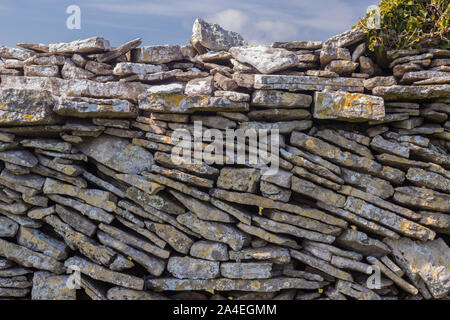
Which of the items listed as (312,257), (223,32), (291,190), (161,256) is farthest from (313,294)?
(223,32)

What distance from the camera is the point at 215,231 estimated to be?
657 centimetres

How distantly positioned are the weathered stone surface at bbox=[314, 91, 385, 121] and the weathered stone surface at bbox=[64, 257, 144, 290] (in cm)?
468

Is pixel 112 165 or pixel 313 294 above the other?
pixel 112 165

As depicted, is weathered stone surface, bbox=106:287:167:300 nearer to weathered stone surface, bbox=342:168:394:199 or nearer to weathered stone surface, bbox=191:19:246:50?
weathered stone surface, bbox=342:168:394:199

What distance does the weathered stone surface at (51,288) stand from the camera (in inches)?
266

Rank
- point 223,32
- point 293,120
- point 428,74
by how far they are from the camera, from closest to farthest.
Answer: point 428,74
point 293,120
point 223,32

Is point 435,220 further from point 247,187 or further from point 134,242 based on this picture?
point 134,242

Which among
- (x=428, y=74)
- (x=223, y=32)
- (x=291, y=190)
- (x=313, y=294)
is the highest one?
(x=223, y=32)

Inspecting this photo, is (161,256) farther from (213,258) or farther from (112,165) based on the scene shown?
(112,165)

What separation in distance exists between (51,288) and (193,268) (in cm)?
288

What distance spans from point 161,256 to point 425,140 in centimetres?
553

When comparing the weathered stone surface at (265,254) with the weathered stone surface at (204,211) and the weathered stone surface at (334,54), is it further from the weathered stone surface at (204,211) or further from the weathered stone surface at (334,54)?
the weathered stone surface at (334,54)

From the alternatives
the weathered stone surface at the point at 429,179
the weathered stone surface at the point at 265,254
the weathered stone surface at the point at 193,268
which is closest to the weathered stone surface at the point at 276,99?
the weathered stone surface at the point at 429,179

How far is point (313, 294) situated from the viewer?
6.66m
